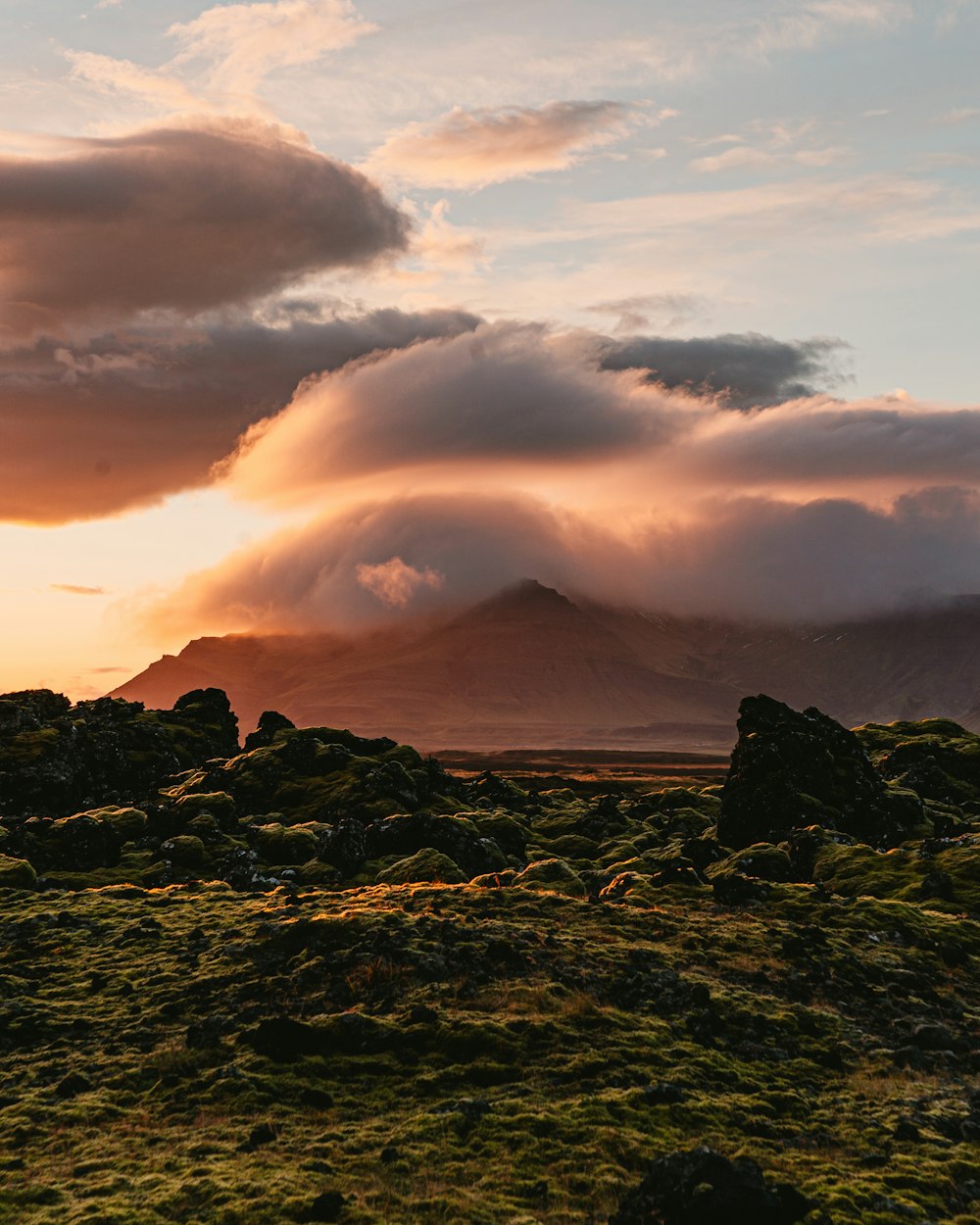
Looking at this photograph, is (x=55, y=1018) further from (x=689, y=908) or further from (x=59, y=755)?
(x=59, y=755)

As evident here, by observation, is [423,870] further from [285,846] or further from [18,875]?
[18,875]

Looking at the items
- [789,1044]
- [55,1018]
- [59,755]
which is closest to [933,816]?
[789,1044]

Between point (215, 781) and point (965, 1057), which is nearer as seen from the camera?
point (965, 1057)

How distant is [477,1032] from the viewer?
38094 millimetres

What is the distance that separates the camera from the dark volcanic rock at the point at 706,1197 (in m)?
23.3

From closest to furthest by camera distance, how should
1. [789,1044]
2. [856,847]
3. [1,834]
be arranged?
[789,1044], [856,847], [1,834]

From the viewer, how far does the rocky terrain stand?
2712 centimetres

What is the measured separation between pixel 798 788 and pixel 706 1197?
80.5 m

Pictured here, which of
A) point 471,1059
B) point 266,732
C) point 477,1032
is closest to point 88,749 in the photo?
point 266,732

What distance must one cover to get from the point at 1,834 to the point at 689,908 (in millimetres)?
62568

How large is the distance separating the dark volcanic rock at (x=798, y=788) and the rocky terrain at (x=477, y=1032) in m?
7.19

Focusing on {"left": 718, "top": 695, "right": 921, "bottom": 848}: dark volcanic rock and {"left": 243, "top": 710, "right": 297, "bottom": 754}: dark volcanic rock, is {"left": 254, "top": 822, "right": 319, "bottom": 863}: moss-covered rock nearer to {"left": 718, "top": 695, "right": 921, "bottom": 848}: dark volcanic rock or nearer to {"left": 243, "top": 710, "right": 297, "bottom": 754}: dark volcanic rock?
{"left": 718, "top": 695, "right": 921, "bottom": 848}: dark volcanic rock

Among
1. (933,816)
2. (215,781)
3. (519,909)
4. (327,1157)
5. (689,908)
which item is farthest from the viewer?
(215,781)

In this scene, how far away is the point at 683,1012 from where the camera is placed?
42.0 m
